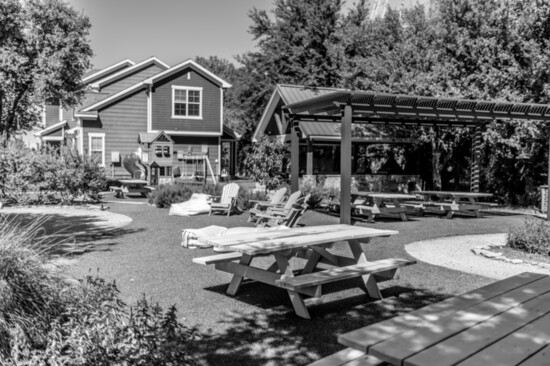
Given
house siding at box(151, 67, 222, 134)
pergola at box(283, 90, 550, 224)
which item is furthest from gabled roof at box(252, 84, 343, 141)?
pergola at box(283, 90, 550, 224)

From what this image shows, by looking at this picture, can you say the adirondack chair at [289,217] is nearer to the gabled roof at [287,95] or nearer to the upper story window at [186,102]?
the gabled roof at [287,95]

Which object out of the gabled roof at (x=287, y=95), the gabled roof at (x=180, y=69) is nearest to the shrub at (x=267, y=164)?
the gabled roof at (x=287, y=95)

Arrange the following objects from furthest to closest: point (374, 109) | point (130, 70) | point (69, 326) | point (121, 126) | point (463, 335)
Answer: point (130, 70) < point (121, 126) < point (374, 109) < point (69, 326) < point (463, 335)

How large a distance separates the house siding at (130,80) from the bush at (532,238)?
26516 millimetres

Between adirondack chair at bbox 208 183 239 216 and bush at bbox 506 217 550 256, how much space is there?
7583 mm

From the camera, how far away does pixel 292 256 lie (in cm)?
581

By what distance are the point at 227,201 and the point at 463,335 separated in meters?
12.2

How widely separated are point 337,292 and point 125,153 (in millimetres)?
22712

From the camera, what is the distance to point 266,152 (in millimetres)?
20062

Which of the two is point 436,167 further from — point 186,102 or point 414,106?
point 186,102

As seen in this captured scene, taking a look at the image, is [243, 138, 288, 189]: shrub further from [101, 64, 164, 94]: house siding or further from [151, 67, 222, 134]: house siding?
[101, 64, 164, 94]: house siding

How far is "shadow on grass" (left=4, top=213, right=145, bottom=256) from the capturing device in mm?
8461

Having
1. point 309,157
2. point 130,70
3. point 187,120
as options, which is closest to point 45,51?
point 130,70

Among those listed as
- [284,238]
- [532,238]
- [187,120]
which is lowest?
[532,238]
